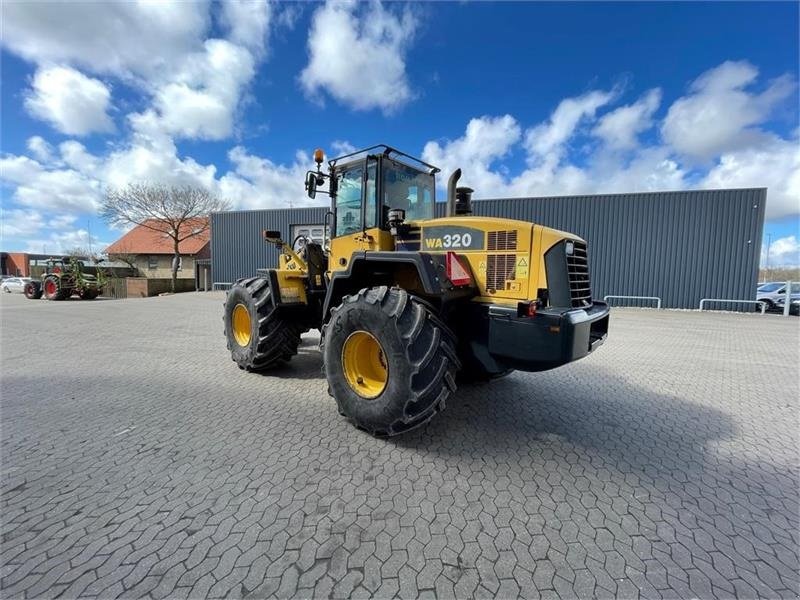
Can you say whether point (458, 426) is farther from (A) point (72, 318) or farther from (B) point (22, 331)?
(A) point (72, 318)

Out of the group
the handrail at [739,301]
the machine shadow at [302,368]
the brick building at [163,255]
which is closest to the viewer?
the machine shadow at [302,368]

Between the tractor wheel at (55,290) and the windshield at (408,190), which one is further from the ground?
the windshield at (408,190)

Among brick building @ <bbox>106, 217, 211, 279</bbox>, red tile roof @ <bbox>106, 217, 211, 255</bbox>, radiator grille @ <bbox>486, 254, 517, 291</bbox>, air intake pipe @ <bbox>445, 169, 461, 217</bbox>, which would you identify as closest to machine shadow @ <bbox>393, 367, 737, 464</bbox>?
radiator grille @ <bbox>486, 254, 517, 291</bbox>

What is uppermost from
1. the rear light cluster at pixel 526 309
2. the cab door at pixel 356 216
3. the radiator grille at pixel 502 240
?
the cab door at pixel 356 216

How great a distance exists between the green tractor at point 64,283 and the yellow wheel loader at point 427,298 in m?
20.1

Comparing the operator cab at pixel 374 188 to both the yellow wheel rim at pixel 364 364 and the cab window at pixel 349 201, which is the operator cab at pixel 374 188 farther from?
the yellow wheel rim at pixel 364 364

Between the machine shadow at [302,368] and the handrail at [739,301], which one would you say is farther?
the handrail at [739,301]

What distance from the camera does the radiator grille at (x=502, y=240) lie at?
323cm

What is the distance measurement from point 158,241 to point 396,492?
121ft

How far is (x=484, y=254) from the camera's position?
3.39 metres

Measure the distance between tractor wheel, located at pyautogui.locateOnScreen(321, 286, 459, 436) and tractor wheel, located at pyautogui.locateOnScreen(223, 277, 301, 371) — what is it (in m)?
1.72

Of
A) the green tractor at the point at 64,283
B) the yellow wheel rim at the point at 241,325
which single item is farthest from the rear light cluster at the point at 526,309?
the green tractor at the point at 64,283

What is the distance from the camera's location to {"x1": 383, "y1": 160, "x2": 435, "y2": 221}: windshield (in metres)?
4.24

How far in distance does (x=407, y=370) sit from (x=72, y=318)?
12.9m
